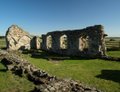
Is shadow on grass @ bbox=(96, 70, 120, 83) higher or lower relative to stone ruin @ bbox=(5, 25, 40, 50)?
lower

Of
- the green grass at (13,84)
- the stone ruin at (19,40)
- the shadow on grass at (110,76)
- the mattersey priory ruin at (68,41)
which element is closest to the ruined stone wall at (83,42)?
the mattersey priory ruin at (68,41)

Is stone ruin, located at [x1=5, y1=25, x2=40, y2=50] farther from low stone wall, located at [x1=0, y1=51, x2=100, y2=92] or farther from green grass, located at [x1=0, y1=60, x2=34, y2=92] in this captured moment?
green grass, located at [x1=0, y1=60, x2=34, y2=92]

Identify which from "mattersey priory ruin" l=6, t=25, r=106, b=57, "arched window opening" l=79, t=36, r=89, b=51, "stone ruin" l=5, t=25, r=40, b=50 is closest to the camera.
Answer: "mattersey priory ruin" l=6, t=25, r=106, b=57

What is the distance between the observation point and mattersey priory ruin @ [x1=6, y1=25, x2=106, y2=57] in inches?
987

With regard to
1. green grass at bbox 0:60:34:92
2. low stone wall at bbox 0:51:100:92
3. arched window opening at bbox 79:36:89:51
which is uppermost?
arched window opening at bbox 79:36:89:51

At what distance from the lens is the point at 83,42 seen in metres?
28.9

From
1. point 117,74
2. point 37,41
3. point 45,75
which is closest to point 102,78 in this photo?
point 117,74

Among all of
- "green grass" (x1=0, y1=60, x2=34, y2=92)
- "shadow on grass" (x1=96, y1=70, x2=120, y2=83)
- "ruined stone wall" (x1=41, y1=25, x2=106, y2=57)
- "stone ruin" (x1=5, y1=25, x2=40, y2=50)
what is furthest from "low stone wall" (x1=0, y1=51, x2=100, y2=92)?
"stone ruin" (x1=5, y1=25, x2=40, y2=50)

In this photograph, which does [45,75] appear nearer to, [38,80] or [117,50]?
Result: [38,80]

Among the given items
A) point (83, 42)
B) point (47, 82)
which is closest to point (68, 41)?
point (83, 42)

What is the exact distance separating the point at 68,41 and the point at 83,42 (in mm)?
2074

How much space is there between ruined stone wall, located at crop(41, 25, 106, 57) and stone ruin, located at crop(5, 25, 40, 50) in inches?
289

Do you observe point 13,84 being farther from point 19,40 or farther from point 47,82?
point 19,40

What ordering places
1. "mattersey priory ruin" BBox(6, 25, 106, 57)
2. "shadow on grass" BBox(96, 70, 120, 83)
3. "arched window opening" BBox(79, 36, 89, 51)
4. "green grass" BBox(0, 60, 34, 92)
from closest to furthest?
"green grass" BBox(0, 60, 34, 92) < "shadow on grass" BBox(96, 70, 120, 83) < "mattersey priory ruin" BBox(6, 25, 106, 57) < "arched window opening" BBox(79, 36, 89, 51)
